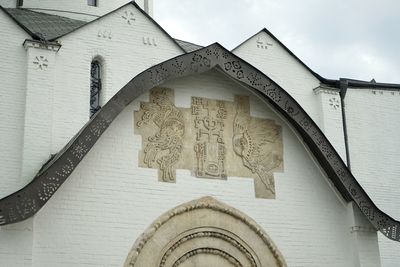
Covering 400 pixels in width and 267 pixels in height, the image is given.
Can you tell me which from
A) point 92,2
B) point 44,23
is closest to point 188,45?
point 92,2

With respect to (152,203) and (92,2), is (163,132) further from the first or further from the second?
(92,2)

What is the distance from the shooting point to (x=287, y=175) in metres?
10.5

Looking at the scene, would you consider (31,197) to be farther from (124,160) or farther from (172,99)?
(172,99)

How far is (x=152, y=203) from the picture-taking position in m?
9.44

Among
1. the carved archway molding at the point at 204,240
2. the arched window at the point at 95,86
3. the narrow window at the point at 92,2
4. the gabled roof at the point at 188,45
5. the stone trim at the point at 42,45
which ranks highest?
the narrow window at the point at 92,2

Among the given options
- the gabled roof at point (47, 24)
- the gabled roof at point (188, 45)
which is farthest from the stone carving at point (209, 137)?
the gabled roof at point (188, 45)

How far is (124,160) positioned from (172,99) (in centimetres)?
126

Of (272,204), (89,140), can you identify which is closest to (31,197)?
(89,140)

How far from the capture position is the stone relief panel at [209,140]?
32.1 feet

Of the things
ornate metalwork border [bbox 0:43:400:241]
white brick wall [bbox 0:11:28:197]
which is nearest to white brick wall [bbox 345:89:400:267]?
ornate metalwork border [bbox 0:43:400:241]

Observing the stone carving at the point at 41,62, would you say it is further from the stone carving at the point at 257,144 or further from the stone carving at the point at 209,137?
the stone carving at the point at 257,144

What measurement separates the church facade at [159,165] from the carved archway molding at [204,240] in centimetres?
2

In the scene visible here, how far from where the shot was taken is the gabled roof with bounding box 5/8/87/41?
1227 cm

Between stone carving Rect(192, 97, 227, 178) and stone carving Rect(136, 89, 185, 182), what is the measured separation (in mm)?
277
